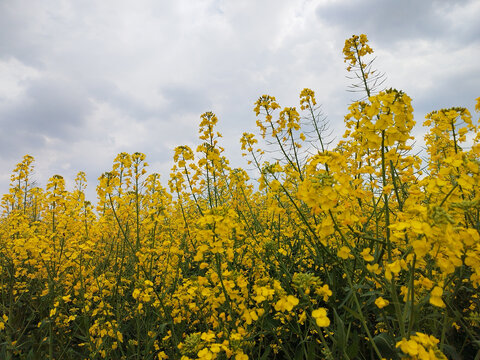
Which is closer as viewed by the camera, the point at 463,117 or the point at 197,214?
the point at 463,117

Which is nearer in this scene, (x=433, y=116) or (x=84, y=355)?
(x=433, y=116)

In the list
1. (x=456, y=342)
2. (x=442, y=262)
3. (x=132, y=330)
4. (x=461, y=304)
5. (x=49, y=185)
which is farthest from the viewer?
(x=49, y=185)

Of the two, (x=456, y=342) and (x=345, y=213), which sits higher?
(x=345, y=213)

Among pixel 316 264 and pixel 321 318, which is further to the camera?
pixel 316 264

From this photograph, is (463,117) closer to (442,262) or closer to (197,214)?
(442,262)

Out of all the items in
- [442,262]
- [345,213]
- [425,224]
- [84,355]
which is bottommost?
[84,355]

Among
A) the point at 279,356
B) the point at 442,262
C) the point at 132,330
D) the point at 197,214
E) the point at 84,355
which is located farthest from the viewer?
the point at 197,214

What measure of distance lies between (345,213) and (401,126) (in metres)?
0.56

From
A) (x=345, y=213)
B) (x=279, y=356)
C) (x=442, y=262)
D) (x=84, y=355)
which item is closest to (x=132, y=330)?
(x=84, y=355)

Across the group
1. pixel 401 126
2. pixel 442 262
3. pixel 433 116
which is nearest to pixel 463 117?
pixel 433 116

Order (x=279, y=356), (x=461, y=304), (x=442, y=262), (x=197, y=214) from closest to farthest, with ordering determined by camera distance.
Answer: (x=442, y=262) < (x=461, y=304) < (x=279, y=356) < (x=197, y=214)

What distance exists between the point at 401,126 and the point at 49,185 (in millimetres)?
4732

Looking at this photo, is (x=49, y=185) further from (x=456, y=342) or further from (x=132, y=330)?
(x=456, y=342)

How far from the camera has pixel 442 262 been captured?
1.34 m
